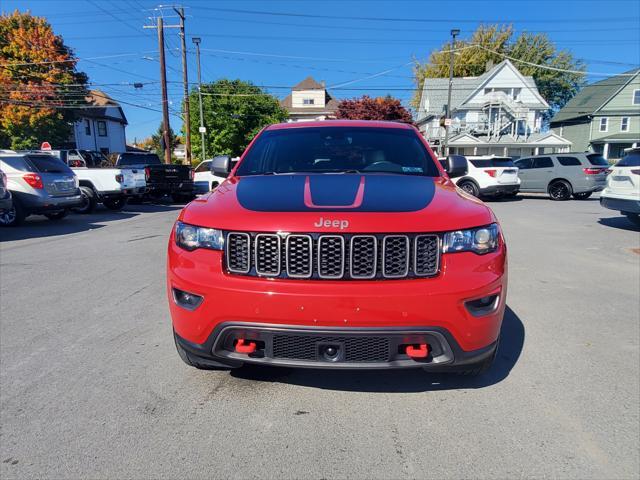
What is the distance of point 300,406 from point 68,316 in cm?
280

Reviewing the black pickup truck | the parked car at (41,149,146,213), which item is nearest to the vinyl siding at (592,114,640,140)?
the black pickup truck

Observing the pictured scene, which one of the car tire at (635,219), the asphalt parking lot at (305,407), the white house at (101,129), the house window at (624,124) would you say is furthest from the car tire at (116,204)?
the house window at (624,124)

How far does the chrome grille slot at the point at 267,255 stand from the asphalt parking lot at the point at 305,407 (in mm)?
885

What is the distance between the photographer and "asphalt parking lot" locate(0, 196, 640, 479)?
2105 mm

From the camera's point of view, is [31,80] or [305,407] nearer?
[305,407]

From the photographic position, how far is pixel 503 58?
50812 millimetres

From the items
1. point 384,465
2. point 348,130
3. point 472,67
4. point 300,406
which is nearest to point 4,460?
point 300,406

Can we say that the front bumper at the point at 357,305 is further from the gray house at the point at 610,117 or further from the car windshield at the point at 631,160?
the gray house at the point at 610,117

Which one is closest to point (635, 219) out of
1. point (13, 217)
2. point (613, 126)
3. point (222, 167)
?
point (222, 167)

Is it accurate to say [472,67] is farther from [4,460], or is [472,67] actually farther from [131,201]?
[4,460]

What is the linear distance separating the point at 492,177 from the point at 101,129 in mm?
44625

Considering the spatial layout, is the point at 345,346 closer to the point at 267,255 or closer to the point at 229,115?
the point at 267,255

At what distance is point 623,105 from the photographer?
39.8m

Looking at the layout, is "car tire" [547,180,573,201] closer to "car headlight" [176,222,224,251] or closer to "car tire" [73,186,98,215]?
"car tire" [73,186,98,215]
